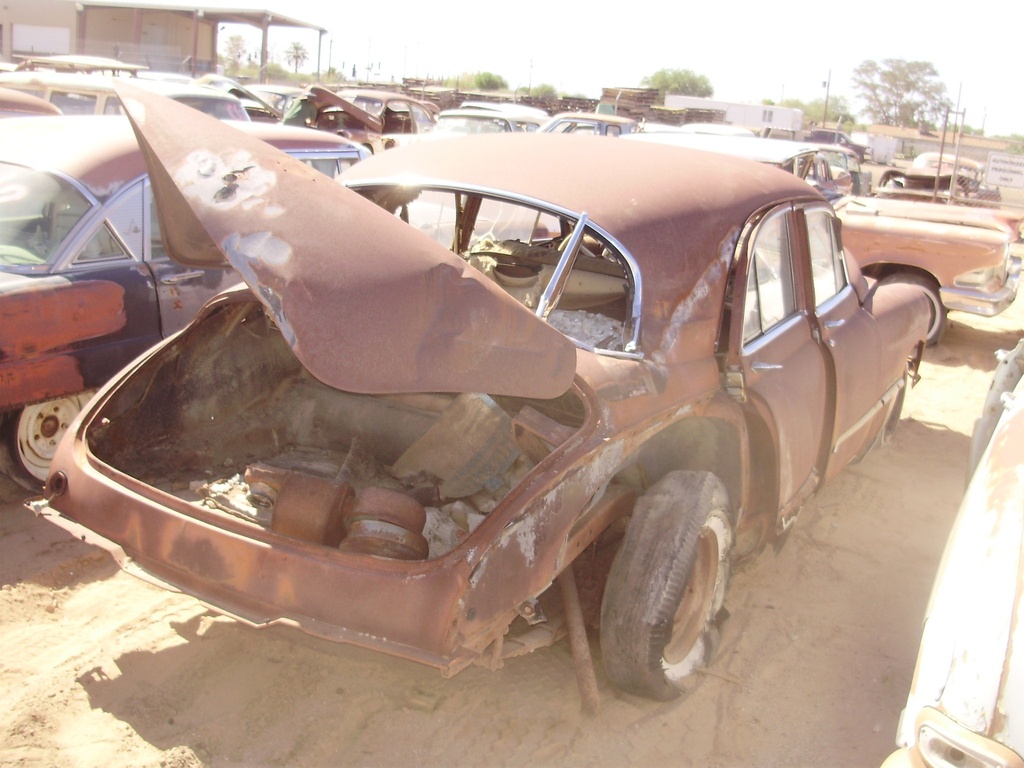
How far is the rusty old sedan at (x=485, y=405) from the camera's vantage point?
7.64ft

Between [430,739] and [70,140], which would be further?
[70,140]

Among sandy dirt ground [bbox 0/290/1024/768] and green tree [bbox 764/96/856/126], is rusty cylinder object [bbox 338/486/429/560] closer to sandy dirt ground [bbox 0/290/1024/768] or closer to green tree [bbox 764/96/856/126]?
sandy dirt ground [bbox 0/290/1024/768]

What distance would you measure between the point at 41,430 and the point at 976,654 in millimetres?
4098

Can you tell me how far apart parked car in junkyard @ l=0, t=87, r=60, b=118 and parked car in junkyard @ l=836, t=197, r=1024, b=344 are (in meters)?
7.62

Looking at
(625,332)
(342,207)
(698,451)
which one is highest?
(342,207)

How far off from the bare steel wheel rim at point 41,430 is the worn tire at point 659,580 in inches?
111

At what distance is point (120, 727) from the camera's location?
2.86 meters

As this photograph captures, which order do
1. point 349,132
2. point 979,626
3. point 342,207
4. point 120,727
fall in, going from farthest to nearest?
point 349,132 < point 120,727 < point 342,207 < point 979,626

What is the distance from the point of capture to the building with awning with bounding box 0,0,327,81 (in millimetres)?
33500

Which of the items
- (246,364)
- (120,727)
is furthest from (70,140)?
(120,727)

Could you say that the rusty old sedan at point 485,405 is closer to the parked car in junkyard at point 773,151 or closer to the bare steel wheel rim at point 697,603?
the bare steel wheel rim at point 697,603

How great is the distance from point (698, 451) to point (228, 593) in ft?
6.05

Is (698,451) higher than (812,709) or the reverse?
higher

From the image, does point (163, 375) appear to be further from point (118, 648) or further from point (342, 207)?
point (342, 207)
